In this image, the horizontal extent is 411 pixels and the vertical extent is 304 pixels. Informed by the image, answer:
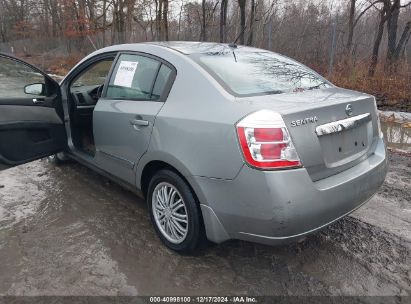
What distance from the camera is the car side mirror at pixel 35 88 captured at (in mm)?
3618

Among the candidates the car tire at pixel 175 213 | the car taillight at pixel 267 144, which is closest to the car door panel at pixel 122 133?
the car tire at pixel 175 213

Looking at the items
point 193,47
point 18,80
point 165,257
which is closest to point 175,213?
point 165,257

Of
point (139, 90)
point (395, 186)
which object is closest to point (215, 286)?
point (139, 90)

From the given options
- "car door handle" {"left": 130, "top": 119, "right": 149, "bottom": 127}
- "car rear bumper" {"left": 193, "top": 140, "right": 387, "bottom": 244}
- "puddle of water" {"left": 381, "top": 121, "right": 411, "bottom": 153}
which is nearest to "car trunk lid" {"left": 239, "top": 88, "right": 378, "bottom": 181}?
"car rear bumper" {"left": 193, "top": 140, "right": 387, "bottom": 244}

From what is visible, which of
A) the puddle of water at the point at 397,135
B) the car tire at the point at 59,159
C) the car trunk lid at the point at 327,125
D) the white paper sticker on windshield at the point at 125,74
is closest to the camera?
the car trunk lid at the point at 327,125

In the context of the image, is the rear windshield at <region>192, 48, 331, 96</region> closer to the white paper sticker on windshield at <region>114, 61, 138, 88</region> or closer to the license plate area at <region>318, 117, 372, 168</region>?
the license plate area at <region>318, 117, 372, 168</region>

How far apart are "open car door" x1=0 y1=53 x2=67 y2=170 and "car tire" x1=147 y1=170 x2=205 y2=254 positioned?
55.6 inches

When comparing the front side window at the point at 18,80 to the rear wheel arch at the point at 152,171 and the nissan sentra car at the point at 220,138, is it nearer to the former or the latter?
the nissan sentra car at the point at 220,138

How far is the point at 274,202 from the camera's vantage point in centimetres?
207

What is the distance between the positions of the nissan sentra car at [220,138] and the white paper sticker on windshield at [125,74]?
1 centimetres

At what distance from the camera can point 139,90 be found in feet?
9.93

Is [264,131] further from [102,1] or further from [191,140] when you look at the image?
[102,1]

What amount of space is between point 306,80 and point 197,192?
147 cm

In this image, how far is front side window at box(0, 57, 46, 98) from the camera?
11.3ft
